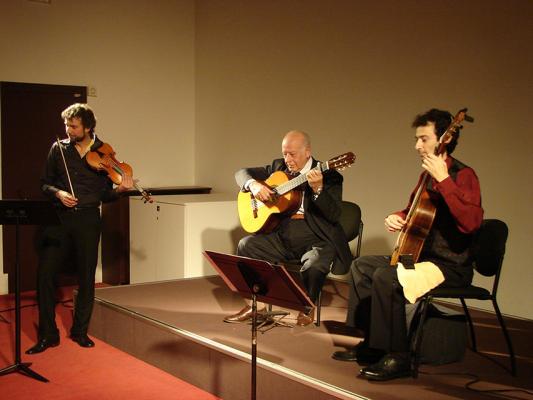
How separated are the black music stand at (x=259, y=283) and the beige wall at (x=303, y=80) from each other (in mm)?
2223

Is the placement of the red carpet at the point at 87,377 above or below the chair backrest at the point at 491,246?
below

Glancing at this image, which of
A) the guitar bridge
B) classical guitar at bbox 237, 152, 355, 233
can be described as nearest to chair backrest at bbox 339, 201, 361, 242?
classical guitar at bbox 237, 152, 355, 233

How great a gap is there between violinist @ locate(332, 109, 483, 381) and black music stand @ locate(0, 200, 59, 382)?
5.48 feet

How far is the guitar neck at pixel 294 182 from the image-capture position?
3.91 meters

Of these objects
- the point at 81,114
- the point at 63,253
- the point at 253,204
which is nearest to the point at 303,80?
the point at 253,204

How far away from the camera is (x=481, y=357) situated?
138 inches

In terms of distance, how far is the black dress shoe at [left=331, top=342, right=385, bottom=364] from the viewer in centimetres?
334

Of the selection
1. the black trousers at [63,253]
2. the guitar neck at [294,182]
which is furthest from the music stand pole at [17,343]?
the guitar neck at [294,182]

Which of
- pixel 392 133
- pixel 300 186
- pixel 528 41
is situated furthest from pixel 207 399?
pixel 528 41

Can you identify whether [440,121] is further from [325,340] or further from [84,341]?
[84,341]

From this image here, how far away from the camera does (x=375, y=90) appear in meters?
5.25

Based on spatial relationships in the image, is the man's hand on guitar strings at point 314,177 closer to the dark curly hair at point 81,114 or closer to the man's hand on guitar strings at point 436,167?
the man's hand on guitar strings at point 436,167

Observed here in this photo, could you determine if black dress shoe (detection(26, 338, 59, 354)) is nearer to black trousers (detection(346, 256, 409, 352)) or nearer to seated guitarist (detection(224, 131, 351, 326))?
seated guitarist (detection(224, 131, 351, 326))

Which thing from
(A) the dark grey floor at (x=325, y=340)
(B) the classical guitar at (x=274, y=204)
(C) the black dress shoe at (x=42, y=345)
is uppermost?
(B) the classical guitar at (x=274, y=204)
